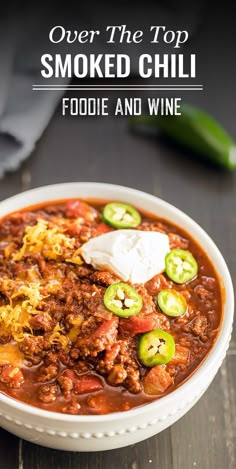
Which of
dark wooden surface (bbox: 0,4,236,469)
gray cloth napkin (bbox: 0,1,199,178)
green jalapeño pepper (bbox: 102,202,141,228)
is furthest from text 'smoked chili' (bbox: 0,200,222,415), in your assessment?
gray cloth napkin (bbox: 0,1,199,178)

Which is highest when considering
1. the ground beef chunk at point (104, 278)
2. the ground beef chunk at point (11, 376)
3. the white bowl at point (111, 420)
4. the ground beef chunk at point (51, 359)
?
the ground beef chunk at point (104, 278)

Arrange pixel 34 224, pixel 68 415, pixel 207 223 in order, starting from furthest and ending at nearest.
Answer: pixel 207 223 → pixel 34 224 → pixel 68 415

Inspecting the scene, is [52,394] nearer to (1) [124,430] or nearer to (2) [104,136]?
(1) [124,430]

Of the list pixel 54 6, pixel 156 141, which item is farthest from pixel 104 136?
pixel 54 6

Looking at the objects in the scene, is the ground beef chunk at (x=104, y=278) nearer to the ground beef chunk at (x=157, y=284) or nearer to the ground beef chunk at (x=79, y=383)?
the ground beef chunk at (x=157, y=284)

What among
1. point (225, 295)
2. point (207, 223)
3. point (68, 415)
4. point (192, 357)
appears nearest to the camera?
point (68, 415)

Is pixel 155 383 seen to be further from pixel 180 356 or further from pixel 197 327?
pixel 197 327

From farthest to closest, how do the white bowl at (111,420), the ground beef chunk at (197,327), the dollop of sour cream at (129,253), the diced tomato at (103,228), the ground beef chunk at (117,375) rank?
the diced tomato at (103,228) < the dollop of sour cream at (129,253) < the ground beef chunk at (197,327) < the ground beef chunk at (117,375) < the white bowl at (111,420)

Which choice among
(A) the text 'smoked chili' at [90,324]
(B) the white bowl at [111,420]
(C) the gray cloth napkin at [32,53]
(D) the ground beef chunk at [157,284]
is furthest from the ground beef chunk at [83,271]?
(C) the gray cloth napkin at [32,53]
